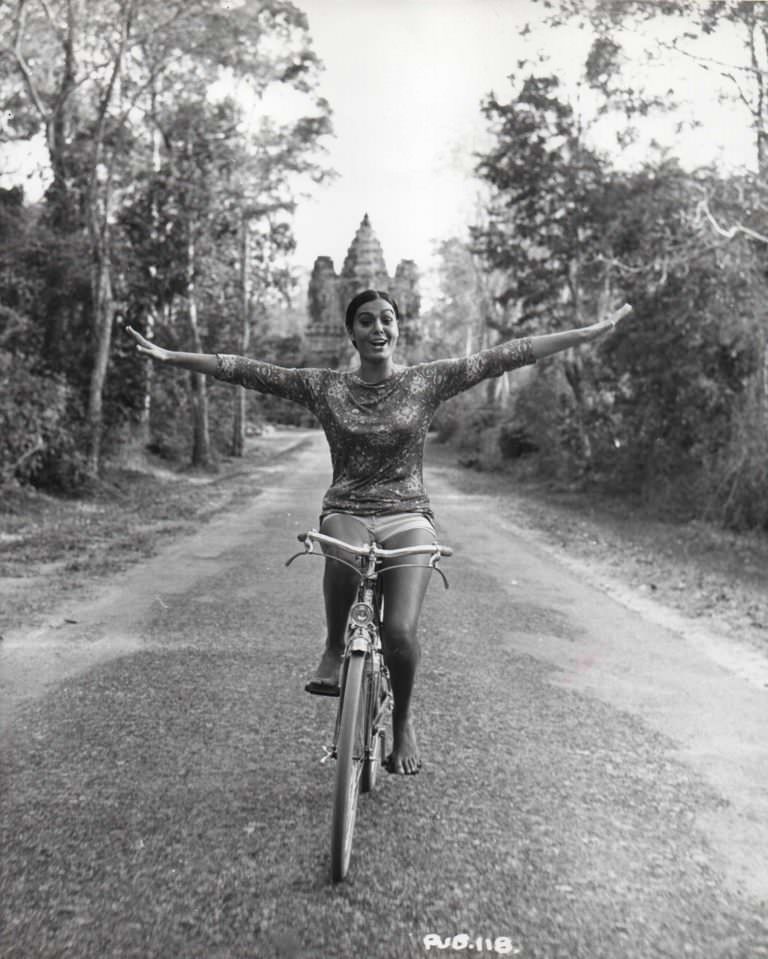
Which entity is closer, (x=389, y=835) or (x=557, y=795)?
(x=389, y=835)

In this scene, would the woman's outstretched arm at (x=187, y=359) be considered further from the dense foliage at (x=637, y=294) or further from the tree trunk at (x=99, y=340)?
the tree trunk at (x=99, y=340)

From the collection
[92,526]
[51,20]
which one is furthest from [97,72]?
[92,526]

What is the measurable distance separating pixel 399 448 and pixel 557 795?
62.2 inches

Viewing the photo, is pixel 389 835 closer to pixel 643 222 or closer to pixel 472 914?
pixel 472 914

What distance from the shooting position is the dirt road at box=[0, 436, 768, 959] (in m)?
2.86

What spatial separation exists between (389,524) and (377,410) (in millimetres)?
452

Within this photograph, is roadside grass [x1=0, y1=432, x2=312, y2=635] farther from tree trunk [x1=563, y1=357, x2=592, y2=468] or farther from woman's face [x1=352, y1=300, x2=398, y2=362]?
tree trunk [x1=563, y1=357, x2=592, y2=468]

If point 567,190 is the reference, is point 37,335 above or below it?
below

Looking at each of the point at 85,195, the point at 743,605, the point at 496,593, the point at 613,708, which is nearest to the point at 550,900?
the point at 613,708

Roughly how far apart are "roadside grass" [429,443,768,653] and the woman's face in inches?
185

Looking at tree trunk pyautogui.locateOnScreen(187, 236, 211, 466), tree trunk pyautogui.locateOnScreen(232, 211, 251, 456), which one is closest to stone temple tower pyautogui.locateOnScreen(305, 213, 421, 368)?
tree trunk pyautogui.locateOnScreen(232, 211, 251, 456)

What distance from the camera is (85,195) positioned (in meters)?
17.9

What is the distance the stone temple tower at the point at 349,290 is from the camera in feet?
209

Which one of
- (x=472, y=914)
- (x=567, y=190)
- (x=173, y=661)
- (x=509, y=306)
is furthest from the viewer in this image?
(x=509, y=306)
